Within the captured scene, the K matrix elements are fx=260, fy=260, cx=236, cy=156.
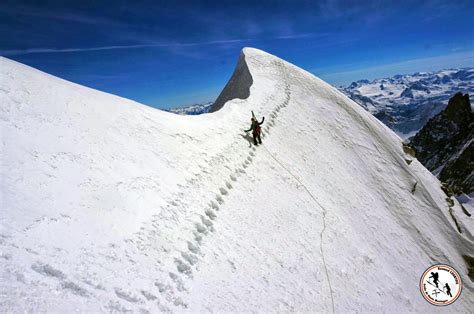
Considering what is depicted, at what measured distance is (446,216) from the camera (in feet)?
69.6

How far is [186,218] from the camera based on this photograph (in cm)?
827

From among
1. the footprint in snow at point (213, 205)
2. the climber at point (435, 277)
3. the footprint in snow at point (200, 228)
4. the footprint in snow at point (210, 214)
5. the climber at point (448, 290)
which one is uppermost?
the footprint in snow at point (213, 205)

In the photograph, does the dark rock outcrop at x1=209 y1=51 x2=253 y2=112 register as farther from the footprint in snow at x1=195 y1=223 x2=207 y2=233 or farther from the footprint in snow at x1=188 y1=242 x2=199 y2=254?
the footprint in snow at x1=188 y1=242 x2=199 y2=254

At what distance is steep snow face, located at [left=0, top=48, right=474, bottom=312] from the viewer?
5.37m

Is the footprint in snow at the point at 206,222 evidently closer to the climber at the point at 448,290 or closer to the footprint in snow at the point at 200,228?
the footprint in snow at the point at 200,228

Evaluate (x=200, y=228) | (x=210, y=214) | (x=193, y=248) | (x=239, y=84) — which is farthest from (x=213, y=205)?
(x=239, y=84)

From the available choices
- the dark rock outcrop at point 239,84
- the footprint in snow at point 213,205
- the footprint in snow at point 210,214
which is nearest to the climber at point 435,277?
the footprint in snow at point 213,205

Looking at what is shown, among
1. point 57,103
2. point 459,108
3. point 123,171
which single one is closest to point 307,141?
point 123,171

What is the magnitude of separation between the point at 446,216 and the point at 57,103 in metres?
27.3

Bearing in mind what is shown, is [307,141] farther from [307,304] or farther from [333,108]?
[307,304]

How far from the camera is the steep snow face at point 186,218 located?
537 centimetres

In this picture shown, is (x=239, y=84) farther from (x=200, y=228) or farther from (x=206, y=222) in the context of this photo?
(x=200, y=228)

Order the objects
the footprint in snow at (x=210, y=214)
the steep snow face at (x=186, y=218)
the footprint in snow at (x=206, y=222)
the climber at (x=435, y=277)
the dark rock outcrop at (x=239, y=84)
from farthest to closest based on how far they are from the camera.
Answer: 1. the dark rock outcrop at (x=239, y=84)
2. the climber at (x=435, y=277)
3. the footprint in snow at (x=210, y=214)
4. the footprint in snow at (x=206, y=222)
5. the steep snow face at (x=186, y=218)

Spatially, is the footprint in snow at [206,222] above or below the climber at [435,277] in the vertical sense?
above
